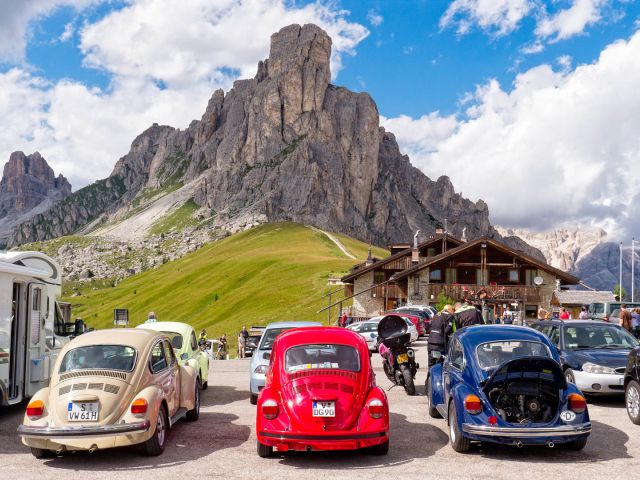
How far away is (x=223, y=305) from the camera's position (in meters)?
90.0

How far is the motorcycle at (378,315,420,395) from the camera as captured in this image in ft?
53.4

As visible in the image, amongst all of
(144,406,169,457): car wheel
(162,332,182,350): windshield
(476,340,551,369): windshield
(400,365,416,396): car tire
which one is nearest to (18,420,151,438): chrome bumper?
(144,406,169,457): car wheel

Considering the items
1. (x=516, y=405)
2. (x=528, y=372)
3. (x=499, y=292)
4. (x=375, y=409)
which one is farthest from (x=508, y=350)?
(x=499, y=292)

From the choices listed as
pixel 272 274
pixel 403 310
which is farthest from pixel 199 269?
pixel 403 310

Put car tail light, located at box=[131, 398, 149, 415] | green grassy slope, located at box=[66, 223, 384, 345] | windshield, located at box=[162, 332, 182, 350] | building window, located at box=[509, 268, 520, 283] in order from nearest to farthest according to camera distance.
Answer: car tail light, located at box=[131, 398, 149, 415]
windshield, located at box=[162, 332, 182, 350]
building window, located at box=[509, 268, 520, 283]
green grassy slope, located at box=[66, 223, 384, 345]

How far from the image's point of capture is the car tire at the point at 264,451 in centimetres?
991

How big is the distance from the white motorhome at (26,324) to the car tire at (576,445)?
10.3 meters

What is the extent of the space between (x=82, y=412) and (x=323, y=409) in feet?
11.6

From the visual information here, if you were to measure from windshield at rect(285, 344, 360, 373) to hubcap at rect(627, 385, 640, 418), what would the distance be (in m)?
5.76

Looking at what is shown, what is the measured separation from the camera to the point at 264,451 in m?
9.94

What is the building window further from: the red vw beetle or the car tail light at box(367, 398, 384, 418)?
the car tail light at box(367, 398, 384, 418)

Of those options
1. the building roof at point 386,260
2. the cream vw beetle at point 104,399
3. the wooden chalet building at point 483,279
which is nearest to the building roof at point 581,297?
the building roof at point 386,260

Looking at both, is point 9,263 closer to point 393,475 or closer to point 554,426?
point 393,475

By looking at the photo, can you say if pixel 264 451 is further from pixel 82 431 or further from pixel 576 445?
pixel 576 445
